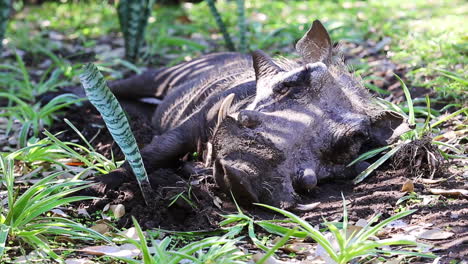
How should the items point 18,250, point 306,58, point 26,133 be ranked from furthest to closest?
point 26,133 < point 306,58 < point 18,250

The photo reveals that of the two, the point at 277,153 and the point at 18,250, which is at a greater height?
the point at 277,153

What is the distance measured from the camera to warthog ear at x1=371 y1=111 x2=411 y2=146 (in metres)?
4.31

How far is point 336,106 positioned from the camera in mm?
4238

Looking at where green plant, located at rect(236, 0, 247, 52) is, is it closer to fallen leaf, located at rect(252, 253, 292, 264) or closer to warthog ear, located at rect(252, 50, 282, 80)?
warthog ear, located at rect(252, 50, 282, 80)

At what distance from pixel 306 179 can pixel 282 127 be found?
0.32 metres

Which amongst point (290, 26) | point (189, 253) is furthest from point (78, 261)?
point (290, 26)

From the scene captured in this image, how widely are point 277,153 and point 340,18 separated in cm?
494

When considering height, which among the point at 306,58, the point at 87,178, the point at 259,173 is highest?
the point at 306,58

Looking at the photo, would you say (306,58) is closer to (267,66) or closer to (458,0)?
(267,66)

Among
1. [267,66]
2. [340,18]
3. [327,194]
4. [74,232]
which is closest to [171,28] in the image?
[340,18]

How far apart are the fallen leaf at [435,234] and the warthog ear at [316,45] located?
161 centimetres

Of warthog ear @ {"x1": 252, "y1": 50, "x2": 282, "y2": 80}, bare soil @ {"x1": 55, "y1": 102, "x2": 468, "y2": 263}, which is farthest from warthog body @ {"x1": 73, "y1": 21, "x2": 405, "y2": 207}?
bare soil @ {"x1": 55, "y1": 102, "x2": 468, "y2": 263}

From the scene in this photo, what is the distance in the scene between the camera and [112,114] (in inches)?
137

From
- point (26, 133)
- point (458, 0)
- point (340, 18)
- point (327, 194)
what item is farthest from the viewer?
point (458, 0)
